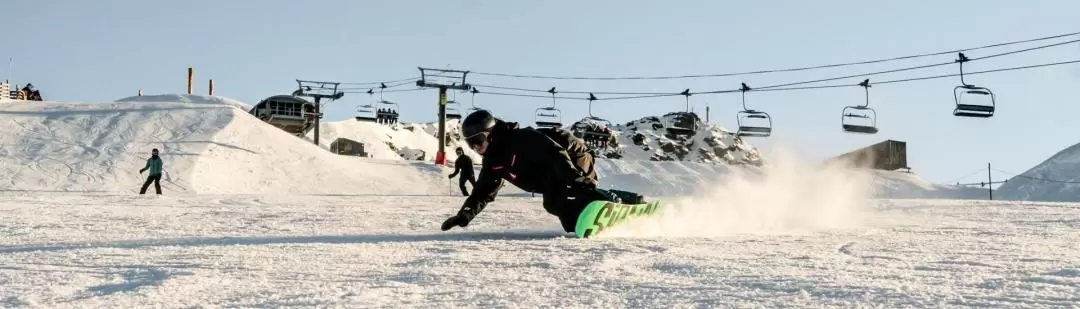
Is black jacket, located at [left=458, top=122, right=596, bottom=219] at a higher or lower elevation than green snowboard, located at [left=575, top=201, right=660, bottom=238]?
higher

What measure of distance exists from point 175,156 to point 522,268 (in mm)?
28779

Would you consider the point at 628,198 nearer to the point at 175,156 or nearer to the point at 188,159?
the point at 188,159

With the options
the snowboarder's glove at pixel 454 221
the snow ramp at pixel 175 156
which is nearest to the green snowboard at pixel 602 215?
the snowboarder's glove at pixel 454 221

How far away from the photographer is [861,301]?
4.33 meters

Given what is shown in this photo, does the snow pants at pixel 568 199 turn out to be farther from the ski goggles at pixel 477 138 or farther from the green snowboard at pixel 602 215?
the ski goggles at pixel 477 138

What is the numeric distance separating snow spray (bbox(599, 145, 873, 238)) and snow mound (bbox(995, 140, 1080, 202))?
1795 inches

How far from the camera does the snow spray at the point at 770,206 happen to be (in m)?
9.27

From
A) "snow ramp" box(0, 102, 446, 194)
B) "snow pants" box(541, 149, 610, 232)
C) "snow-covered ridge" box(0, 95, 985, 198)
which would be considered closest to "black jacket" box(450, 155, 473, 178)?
"snow-covered ridge" box(0, 95, 985, 198)

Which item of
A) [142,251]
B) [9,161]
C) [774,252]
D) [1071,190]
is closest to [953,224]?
[774,252]

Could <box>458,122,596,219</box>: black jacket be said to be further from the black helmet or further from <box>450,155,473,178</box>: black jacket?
<box>450,155,473,178</box>: black jacket

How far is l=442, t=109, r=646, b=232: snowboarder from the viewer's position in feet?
27.9

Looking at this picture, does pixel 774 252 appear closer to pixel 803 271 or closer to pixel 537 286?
pixel 803 271

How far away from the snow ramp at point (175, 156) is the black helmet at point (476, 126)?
21.5 m

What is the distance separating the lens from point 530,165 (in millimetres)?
8539
